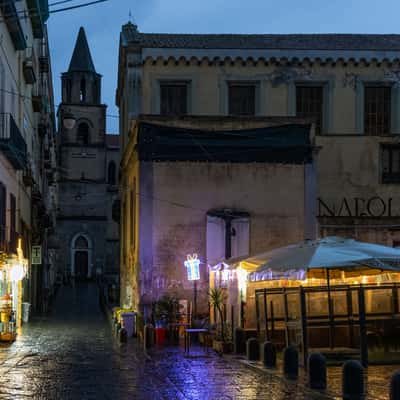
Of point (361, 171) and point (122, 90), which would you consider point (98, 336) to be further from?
point (122, 90)

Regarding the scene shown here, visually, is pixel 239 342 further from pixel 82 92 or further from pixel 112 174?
pixel 112 174

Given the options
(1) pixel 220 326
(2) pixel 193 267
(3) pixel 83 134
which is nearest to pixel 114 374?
(1) pixel 220 326

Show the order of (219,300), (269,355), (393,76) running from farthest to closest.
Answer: (393,76) < (219,300) < (269,355)

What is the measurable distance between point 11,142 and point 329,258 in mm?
12366

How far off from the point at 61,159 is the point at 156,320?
207ft

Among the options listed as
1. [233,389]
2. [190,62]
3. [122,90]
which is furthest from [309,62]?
[233,389]

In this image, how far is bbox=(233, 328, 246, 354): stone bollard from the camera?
21344 mm

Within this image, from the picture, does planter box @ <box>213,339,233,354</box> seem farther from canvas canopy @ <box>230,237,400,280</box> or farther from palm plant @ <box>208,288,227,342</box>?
canvas canopy @ <box>230,237,400,280</box>

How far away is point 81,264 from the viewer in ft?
289

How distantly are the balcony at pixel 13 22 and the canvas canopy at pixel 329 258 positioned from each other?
12462 millimetres

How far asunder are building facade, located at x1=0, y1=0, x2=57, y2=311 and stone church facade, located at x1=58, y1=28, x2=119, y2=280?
105ft

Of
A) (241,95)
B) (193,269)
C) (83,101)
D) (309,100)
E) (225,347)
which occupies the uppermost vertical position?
(83,101)

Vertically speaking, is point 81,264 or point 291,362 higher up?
point 81,264

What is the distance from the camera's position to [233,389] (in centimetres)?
1486
